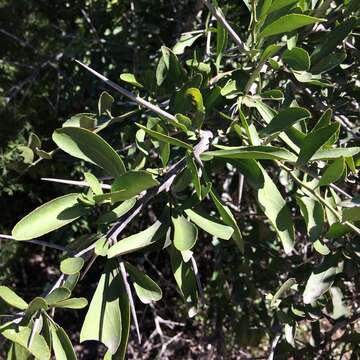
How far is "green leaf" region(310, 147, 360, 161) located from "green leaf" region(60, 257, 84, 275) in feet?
1.13

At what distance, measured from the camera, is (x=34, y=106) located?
152 cm

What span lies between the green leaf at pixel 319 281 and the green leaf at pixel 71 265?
373 millimetres

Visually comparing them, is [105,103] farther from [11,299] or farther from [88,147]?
[11,299]

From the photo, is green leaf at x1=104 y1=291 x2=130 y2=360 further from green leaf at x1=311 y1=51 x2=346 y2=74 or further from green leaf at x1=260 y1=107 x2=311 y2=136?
green leaf at x1=311 y1=51 x2=346 y2=74

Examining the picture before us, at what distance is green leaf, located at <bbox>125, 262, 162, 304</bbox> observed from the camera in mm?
753

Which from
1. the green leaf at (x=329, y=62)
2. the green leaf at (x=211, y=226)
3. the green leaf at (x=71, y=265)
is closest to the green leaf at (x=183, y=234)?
the green leaf at (x=211, y=226)

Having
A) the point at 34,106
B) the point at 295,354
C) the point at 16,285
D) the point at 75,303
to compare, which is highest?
the point at 75,303

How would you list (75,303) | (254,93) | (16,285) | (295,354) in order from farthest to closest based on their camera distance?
1. (16,285)
2. (295,354)
3. (254,93)
4. (75,303)

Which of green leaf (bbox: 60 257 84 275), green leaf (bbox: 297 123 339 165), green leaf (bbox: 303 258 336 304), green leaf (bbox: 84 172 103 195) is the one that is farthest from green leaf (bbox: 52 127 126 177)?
green leaf (bbox: 303 258 336 304)

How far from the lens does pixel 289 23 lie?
28.8 inches

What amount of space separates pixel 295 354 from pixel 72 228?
655 mm

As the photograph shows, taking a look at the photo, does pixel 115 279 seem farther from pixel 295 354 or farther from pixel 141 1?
pixel 141 1

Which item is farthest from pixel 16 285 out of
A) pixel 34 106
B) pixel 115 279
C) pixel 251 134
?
pixel 251 134

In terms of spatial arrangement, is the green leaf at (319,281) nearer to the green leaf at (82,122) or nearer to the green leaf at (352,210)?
the green leaf at (352,210)
